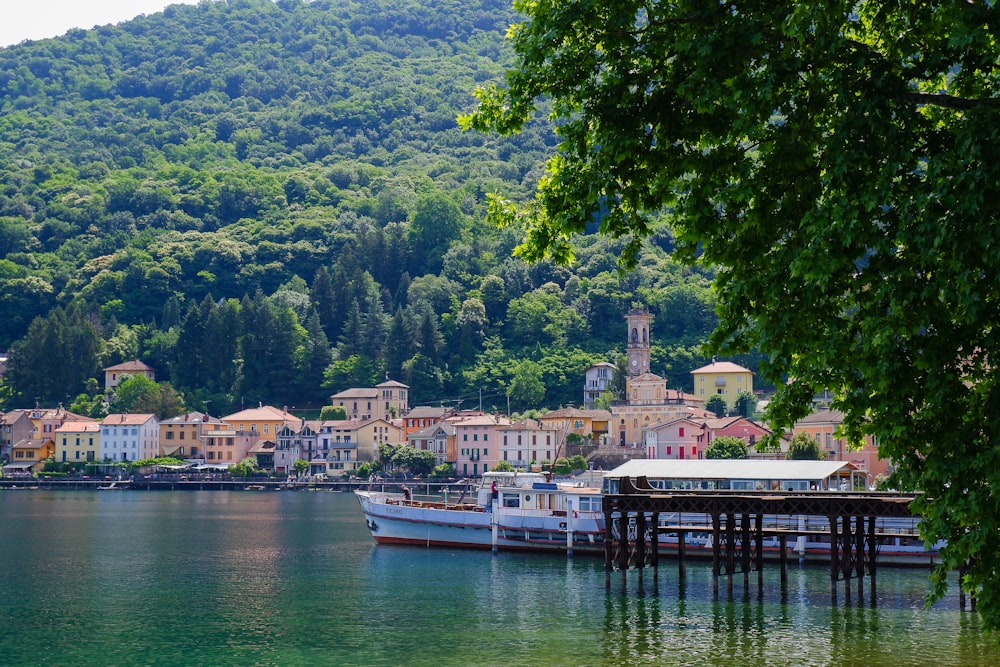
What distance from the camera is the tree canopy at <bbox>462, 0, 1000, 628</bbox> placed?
48.9 feet

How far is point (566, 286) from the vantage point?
625 ft

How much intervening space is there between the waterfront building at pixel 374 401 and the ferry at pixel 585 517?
303 ft

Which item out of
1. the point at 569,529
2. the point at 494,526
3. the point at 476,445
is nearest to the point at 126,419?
the point at 476,445

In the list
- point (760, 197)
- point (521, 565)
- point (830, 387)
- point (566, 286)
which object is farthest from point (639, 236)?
point (566, 286)

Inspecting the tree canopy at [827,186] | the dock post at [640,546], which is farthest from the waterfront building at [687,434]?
the tree canopy at [827,186]

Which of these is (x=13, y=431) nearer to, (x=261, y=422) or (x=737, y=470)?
(x=261, y=422)

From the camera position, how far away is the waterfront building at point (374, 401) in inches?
6540

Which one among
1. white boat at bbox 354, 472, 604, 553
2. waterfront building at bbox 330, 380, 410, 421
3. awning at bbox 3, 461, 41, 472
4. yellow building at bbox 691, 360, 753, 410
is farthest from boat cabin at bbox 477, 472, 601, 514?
awning at bbox 3, 461, 41, 472

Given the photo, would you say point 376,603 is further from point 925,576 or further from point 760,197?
point 760,197

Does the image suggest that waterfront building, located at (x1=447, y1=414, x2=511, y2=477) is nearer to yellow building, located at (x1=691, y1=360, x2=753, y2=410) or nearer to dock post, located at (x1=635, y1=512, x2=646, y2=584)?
yellow building, located at (x1=691, y1=360, x2=753, y2=410)

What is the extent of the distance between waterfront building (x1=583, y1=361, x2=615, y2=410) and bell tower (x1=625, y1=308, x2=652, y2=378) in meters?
7.82

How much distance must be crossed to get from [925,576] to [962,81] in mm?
38769

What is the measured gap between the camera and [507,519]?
218ft

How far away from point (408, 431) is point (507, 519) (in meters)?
91.8
